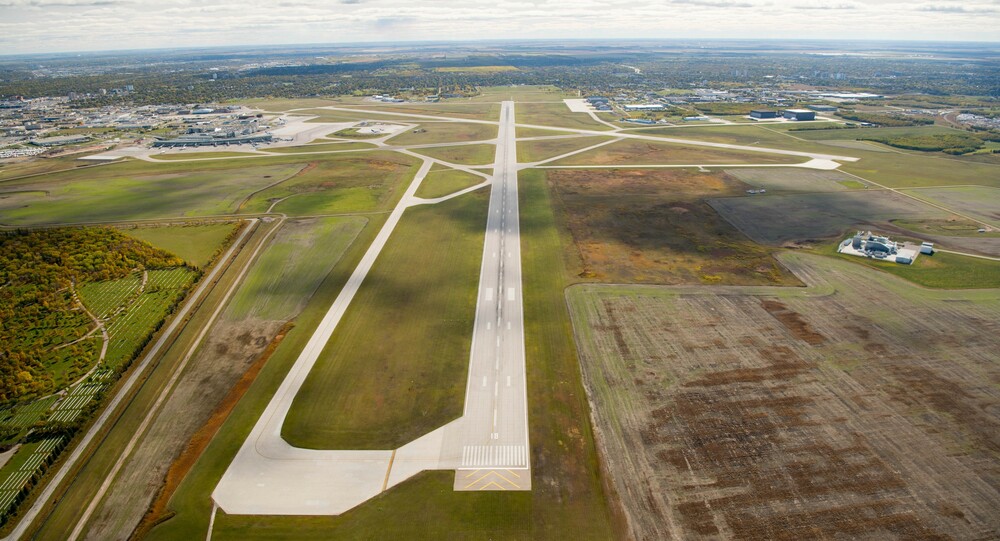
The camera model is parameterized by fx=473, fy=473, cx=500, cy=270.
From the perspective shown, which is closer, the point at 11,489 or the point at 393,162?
the point at 11,489

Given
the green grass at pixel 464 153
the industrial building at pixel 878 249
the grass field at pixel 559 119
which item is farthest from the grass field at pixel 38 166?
the industrial building at pixel 878 249

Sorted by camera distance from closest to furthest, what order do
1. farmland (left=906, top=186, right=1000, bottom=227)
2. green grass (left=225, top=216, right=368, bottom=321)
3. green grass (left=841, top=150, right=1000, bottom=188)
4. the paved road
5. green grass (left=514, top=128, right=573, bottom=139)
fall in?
the paved road → green grass (left=225, top=216, right=368, bottom=321) → farmland (left=906, top=186, right=1000, bottom=227) → green grass (left=841, top=150, right=1000, bottom=188) → green grass (left=514, top=128, right=573, bottom=139)

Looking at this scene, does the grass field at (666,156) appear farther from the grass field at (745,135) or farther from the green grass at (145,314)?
the green grass at (145,314)

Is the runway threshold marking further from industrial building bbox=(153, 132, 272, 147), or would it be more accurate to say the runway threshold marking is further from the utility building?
the utility building

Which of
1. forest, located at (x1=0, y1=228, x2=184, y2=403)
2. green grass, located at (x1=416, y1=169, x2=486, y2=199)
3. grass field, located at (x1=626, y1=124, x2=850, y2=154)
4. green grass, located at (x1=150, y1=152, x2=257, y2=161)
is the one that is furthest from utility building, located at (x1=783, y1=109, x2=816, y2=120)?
forest, located at (x1=0, y1=228, x2=184, y2=403)

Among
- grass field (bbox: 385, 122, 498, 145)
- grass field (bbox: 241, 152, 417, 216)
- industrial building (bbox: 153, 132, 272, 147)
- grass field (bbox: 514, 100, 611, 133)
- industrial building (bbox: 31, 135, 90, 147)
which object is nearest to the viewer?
grass field (bbox: 241, 152, 417, 216)

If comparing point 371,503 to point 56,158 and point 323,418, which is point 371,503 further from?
point 56,158

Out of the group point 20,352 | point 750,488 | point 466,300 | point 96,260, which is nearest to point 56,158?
point 96,260
